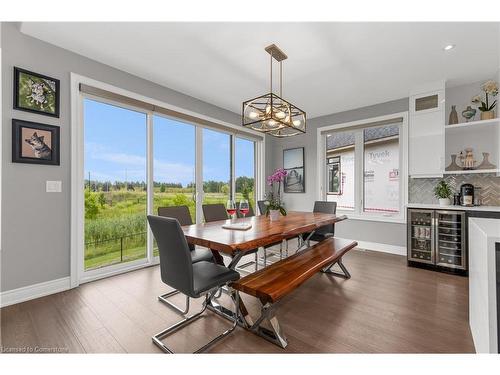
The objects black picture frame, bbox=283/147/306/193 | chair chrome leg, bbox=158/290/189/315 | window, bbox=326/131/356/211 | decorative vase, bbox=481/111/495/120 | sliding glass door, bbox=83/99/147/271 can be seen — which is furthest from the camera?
black picture frame, bbox=283/147/306/193

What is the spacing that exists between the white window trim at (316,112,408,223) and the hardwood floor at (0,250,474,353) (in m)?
1.46

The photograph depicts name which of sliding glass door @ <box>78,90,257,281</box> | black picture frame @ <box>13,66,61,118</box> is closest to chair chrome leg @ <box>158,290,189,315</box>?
sliding glass door @ <box>78,90,257,281</box>

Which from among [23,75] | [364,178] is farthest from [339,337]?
[23,75]

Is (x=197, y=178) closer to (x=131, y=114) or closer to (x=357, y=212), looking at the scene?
(x=131, y=114)

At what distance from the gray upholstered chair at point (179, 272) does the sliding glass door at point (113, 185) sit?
1.69 metres

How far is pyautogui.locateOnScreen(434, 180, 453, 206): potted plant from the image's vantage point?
3402 millimetres

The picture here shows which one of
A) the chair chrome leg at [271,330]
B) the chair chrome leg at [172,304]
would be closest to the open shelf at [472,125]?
the chair chrome leg at [271,330]

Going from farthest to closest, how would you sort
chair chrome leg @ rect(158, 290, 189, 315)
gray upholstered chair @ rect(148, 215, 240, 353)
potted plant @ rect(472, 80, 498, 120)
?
potted plant @ rect(472, 80, 498, 120) → chair chrome leg @ rect(158, 290, 189, 315) → gray upholstered chair @ rect(148, 215, 240, 353)

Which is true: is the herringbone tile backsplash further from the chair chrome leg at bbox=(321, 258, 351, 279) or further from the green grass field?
the green grass field

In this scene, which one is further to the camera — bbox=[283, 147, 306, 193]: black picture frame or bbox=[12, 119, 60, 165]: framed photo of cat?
bbox=[283, 147, 306, 193]: black picture frame

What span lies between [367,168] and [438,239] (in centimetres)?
167

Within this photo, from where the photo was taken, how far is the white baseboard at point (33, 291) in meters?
2.17

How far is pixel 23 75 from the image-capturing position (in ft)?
7.54
